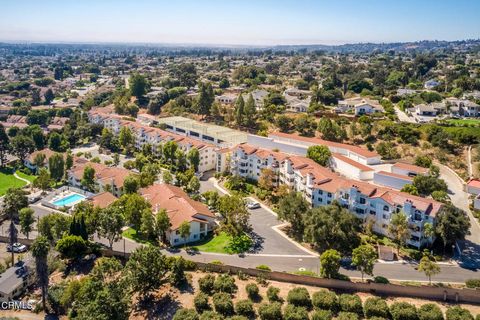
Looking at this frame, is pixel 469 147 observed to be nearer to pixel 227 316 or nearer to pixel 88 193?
pixel 227 316

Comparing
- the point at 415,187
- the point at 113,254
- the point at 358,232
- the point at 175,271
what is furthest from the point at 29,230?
the point at 415,187

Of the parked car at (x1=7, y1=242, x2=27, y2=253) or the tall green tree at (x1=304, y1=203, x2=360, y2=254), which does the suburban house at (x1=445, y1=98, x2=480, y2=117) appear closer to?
the tall green tree at (x1=304, y1=203, x2=360, y2=254)

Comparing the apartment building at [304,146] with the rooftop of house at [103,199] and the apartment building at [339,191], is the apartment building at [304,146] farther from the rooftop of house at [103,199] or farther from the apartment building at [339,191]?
the rooftop of house at [103,199]

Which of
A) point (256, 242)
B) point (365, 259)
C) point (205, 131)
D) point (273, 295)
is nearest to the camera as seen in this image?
point (273, 295)

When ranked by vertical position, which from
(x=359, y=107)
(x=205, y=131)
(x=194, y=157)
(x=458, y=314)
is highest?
(x=359, y=107)

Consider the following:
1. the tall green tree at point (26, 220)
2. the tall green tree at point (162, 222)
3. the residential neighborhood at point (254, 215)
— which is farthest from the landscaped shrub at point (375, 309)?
the tall green tree at point (26, 220)

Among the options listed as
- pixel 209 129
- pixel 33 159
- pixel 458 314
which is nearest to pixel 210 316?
pixel 458 314

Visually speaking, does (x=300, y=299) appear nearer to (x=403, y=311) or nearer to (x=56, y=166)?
(x=403, y=311)
